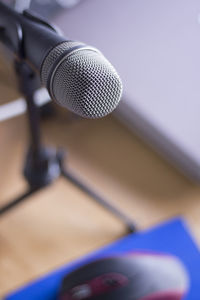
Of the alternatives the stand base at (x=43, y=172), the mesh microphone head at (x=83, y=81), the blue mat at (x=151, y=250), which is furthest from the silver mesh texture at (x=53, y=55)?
the blue mat at (x=151, y=250)

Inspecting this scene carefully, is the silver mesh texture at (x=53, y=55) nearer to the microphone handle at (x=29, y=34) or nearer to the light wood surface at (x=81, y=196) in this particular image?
the microphone handle at (x=29, y=34)

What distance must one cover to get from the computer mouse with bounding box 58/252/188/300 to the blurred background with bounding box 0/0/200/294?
87 mm

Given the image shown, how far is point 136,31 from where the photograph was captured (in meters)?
0.46

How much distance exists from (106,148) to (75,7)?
406 millimetres

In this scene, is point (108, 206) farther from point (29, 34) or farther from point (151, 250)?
point (29, 34)

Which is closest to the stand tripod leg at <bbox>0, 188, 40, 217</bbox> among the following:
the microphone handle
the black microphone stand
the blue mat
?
the black microphone stand

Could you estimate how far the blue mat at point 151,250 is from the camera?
0.68 meters

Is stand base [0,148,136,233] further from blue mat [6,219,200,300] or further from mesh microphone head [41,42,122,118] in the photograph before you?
mesh microphone head [41,42,122,118]

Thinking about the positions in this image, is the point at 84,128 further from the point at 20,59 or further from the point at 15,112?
the point at 20,59

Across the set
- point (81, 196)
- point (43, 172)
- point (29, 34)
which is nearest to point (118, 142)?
point (81, 196)

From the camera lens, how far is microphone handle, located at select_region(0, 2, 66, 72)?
41 cm

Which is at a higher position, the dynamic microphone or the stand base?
the stand base

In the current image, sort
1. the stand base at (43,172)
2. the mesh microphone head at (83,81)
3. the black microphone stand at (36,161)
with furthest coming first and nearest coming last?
the stand base at (43,172)
the black microphone stand at (36,161)
the mesh microphone head at (83,81)

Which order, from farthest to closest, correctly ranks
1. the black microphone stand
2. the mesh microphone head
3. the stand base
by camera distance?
the stand base → the black microphone stand → the mesh microphone head
